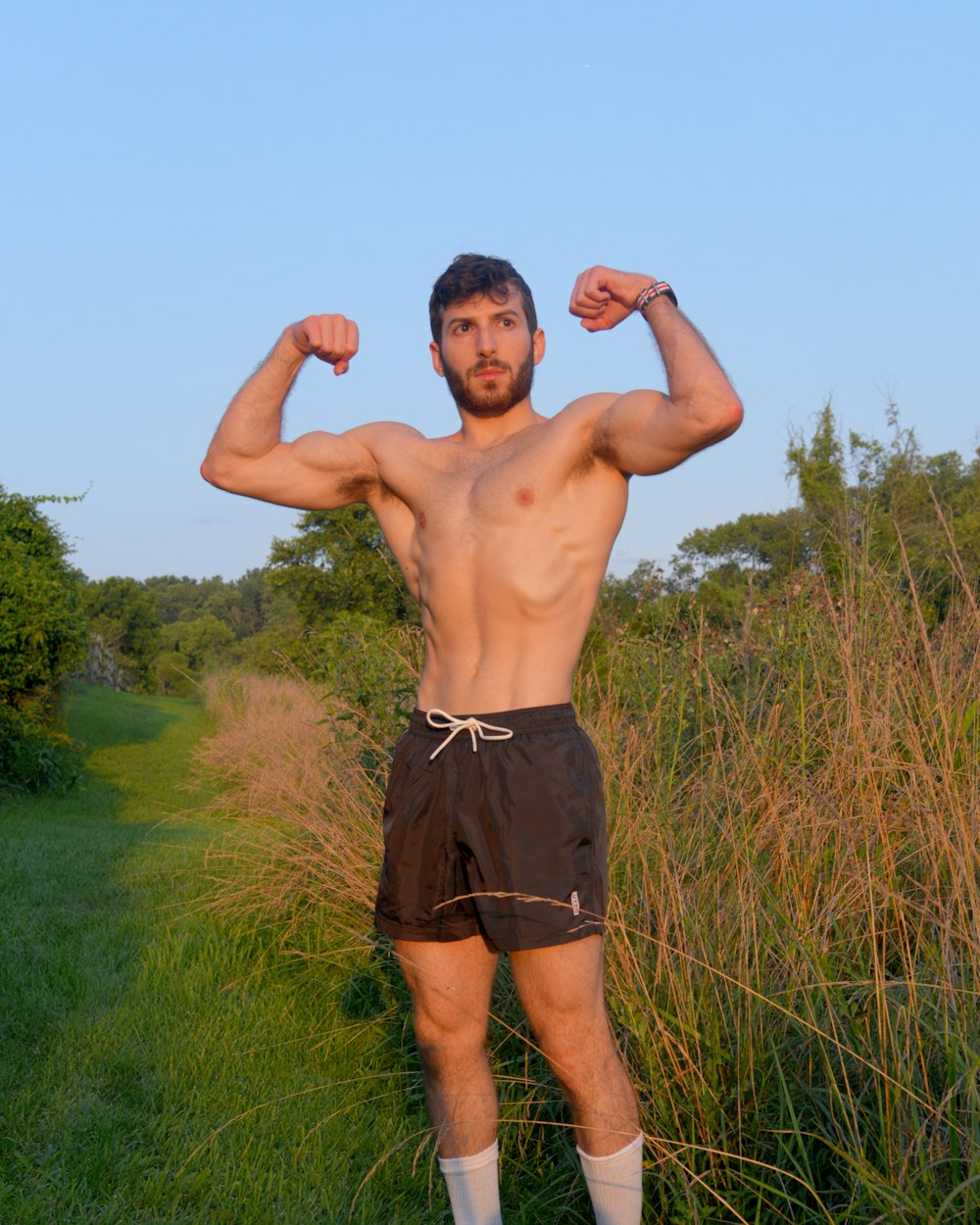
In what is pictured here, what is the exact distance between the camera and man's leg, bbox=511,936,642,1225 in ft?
8.30

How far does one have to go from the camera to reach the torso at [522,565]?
272cm

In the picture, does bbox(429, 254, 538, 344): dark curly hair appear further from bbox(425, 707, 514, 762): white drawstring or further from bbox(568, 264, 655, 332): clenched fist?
bbox(425, 707, 514, 762): white drawstring

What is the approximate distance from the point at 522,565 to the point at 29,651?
10.4 meters

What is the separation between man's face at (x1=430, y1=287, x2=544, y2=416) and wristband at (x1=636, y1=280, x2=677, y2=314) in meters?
0.39

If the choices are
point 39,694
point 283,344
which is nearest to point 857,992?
→ point 283,344

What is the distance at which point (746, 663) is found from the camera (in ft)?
16.5

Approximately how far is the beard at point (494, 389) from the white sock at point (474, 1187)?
1822 millimetres

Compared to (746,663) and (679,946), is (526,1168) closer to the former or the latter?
(679,946)

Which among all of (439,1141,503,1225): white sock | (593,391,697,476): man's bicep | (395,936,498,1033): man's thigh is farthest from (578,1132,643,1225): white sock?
(593,391,697,476): man's bicep

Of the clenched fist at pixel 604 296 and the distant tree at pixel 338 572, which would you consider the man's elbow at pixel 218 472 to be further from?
the distant tree at pixel 338 572

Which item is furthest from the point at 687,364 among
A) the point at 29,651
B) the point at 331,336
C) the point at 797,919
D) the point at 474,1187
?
the point at 29,651

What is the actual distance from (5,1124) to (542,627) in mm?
2238

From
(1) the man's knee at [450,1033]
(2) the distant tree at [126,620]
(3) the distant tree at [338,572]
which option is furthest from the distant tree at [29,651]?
(2) the distant tree at [126,620]

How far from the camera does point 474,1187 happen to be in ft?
8.85
